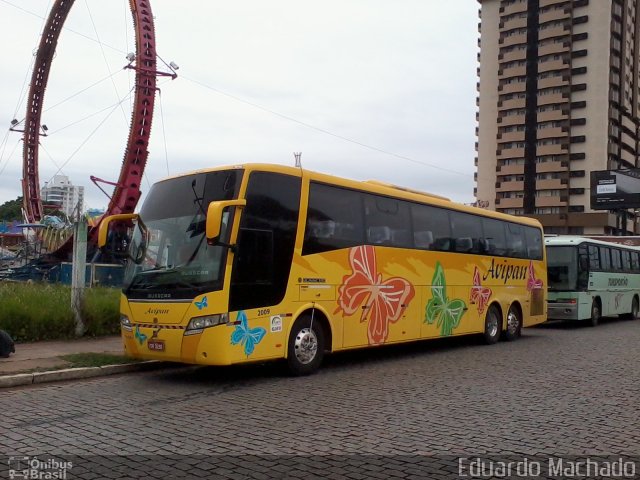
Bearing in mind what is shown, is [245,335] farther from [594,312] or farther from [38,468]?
[594,312]

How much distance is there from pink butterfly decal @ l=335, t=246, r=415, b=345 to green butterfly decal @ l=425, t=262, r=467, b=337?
1092mm

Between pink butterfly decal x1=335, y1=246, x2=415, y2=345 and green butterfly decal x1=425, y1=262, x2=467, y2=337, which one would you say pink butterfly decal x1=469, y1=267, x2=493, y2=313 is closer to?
green butterfly decal x1=425, y1=262, x2=467, y2=337

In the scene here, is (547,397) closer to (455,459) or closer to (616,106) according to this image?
(455,459)

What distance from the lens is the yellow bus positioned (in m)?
9.12

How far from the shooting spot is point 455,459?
5582 millimetres

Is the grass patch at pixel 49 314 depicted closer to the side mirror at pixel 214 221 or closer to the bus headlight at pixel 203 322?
the bus headlight at pixel 203 322

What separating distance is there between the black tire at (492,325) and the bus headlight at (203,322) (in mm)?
8690

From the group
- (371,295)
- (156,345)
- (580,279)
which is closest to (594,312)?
(580,279)

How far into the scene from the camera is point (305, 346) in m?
10.3

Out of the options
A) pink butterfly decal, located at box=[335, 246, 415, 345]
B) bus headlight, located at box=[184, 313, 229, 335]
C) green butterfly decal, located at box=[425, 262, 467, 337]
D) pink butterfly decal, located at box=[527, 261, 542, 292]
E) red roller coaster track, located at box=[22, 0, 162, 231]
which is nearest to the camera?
bus headlight, located at box=[184, 313, 229, 335]

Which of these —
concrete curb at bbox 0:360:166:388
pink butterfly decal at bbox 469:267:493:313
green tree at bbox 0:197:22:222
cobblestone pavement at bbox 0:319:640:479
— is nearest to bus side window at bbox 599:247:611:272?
pink butterfly decal at bbox 469:267:493:313

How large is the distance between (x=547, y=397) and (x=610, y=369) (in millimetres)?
3453

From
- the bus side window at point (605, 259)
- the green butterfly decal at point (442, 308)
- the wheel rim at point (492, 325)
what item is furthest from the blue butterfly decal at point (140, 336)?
the bus side window at point (605, 259)

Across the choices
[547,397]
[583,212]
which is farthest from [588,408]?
[583,212]
